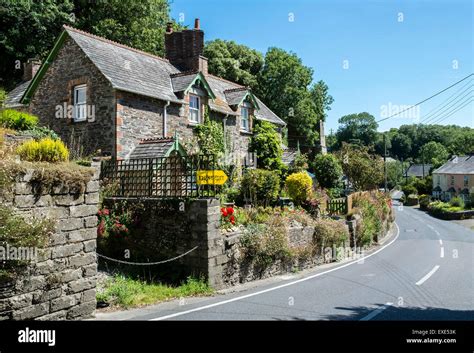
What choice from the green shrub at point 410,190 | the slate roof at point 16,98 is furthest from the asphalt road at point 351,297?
the green shrub at point 410,190

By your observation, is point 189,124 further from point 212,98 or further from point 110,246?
point 110,246

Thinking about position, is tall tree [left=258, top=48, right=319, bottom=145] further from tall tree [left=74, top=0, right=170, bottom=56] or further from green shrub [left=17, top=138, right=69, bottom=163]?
green shrub [left=17, top=138, right=69, bottom=163]

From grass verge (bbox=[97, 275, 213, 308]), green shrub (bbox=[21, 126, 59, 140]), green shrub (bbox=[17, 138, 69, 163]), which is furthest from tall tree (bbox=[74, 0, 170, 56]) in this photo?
green shrub (bbox=[17, 138, 69, 163])

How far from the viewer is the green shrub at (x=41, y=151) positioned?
7.23 metres

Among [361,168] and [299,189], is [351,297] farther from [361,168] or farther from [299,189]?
[361,168]

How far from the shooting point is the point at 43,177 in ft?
22.1

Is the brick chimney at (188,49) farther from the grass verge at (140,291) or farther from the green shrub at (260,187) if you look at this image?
the grass verge at (140,291)

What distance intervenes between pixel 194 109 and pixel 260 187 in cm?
556

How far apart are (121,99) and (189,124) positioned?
426cm

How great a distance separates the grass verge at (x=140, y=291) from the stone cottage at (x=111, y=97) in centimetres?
843

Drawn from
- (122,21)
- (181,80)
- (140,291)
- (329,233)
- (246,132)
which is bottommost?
(140,291)

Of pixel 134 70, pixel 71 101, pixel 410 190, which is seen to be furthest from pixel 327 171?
pixel 410 190

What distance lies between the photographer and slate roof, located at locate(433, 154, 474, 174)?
6222cm

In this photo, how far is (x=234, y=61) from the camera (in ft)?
134
